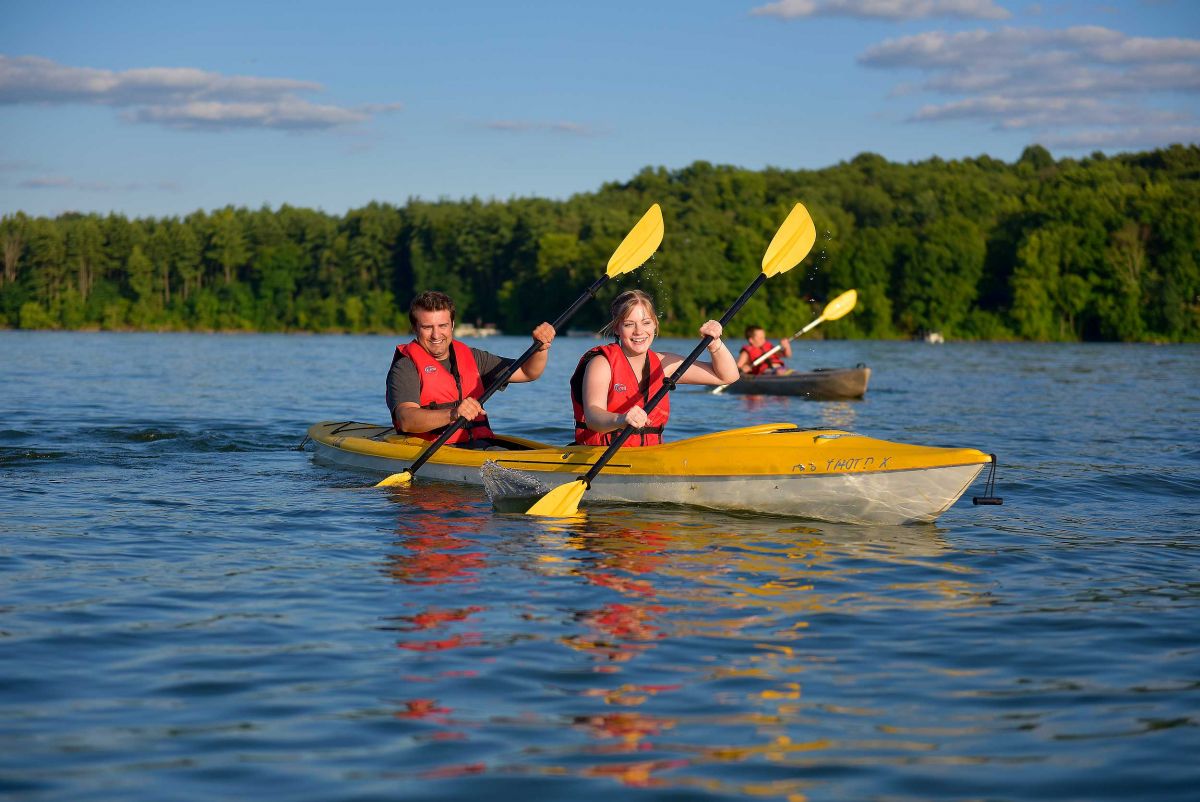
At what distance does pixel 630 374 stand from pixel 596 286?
1.53m

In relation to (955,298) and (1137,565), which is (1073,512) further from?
(955,298)

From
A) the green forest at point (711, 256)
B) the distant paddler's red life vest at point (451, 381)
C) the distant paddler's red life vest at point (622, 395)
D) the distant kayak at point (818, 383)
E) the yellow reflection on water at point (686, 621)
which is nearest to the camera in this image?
the yellow reflection on water at point (686, 621)

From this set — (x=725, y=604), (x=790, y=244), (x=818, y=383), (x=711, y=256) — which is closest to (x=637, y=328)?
(x=790, y=244)

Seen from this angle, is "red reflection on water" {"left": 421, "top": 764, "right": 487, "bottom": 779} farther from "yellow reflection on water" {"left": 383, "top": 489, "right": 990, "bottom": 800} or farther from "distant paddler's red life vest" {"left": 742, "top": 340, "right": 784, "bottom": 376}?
"distant paddler's red life vest" {"left": 742, "top": 340, "right": 784, "bottom": 376}

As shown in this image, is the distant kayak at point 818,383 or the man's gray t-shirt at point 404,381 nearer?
the man's gray t-shirt at point 404,381

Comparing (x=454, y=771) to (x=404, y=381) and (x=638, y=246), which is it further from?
(x=638, y=246)

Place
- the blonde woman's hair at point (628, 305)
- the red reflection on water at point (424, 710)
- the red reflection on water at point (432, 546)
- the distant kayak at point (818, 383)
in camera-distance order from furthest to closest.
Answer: the distant kayak at point (818, 383)
the blonde woman's hair at point (628, 305)
the red reflection on water at point (432, 546)
the red reflection on water at point (424, 710)

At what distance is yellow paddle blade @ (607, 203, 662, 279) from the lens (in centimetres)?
859

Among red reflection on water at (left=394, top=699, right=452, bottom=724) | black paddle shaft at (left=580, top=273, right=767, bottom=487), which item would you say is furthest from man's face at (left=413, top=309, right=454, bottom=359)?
red reflection on water at (left=394, top=699, right=452, bottom=724)

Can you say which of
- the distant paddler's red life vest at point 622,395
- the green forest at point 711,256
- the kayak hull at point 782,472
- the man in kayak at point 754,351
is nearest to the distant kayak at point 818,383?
the man in kayak at point 754,351

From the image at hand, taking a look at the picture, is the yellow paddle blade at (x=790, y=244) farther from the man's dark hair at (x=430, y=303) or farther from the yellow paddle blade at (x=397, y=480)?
the yellow paddle blade at (x=397, y=480)

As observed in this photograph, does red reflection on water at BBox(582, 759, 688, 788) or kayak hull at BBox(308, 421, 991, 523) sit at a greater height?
kayak hull at BBox(308, 421, 991, 523)

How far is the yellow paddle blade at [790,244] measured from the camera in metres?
8.03

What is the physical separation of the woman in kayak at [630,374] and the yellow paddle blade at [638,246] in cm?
120
